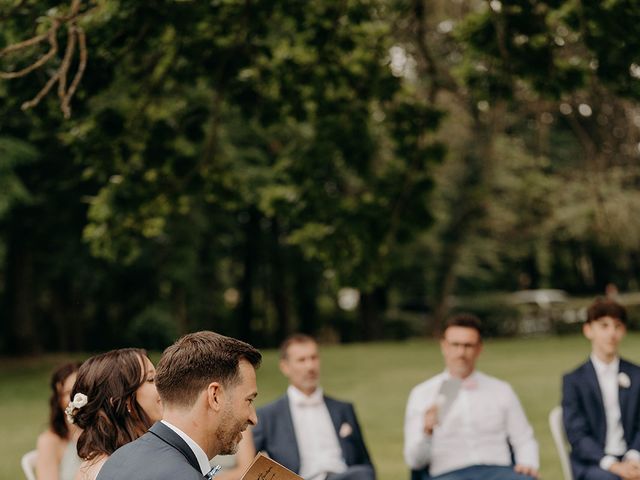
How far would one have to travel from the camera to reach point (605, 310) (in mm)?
6422

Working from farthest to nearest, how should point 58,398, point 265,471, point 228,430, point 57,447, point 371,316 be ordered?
point 371,316 → point 57,447 → point 58,398 → point 265,471 → point 228,430

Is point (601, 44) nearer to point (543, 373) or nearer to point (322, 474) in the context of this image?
point (322, 474)

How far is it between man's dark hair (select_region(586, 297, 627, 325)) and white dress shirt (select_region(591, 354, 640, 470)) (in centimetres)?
36

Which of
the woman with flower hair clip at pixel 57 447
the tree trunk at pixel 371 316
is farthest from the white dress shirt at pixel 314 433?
the tree trunk at pixel 371 316

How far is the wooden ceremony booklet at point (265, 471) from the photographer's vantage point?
9.62 ft

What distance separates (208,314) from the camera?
107 ft

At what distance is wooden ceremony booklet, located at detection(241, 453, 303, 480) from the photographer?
293 centimetres

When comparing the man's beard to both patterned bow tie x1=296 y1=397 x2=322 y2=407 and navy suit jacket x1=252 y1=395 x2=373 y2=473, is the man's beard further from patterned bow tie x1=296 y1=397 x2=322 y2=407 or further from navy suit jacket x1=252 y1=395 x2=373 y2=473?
patterned bow tie x1=296 y1=397 x2=322 y2=407

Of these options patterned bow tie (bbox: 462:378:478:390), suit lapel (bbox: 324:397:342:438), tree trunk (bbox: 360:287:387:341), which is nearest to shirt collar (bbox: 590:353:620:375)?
patterned bow tie (bbox: 462:378:478:390)

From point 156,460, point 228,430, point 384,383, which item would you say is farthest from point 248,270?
point 156,460

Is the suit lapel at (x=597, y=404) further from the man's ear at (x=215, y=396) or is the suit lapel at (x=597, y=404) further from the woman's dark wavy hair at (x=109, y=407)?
the man's ear at (x=215, y=396)

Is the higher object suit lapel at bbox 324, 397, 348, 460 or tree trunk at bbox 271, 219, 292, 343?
suit lapel at bbox 324, 397, 348, 460

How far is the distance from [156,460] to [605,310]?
174 inches

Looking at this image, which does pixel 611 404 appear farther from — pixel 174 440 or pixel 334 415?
pixel 174 440
